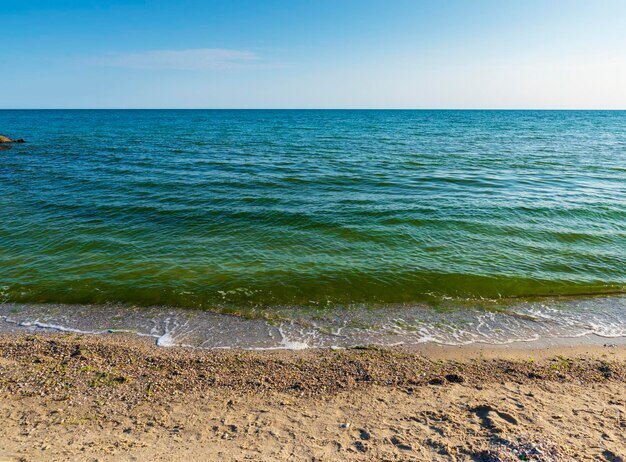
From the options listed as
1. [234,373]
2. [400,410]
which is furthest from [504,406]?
[234,373]

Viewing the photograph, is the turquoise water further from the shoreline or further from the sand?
the sand

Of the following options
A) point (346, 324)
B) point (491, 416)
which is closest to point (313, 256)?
point (346, 324)

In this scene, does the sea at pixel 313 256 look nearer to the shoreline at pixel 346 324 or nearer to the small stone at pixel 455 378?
the shoreline at pixel 346 324

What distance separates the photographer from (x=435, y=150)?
1917 inches

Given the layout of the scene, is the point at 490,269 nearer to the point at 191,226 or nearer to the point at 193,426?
the point at 193,426

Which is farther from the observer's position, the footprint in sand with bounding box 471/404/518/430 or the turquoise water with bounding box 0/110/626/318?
the turquoise water with bounding box 0/110/626/318

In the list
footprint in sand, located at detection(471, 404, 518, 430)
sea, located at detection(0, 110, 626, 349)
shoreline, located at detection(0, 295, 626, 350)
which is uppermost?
sea, located at detection(0, 110, 626, 349)

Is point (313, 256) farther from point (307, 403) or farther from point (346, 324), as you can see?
point (307, 403)

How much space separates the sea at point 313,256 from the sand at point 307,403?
1.28 m

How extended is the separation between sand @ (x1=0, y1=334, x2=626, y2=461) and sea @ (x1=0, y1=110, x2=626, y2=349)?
1.28m

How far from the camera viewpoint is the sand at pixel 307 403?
640 cm

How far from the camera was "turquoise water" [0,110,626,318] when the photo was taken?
13.4 meters

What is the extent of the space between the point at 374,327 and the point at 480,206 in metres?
15.4

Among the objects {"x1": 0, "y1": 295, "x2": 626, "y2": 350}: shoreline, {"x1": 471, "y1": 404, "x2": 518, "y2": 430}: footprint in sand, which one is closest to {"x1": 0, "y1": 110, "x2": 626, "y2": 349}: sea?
{"x1": 0, "y1": 295, "x2": 626, "y2": 350}: shoreline
